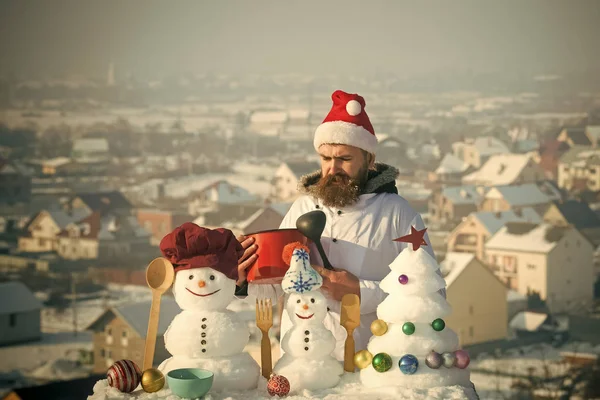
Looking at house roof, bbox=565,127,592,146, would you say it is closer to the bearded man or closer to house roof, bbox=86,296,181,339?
house roof, bbox=86,296,181,339

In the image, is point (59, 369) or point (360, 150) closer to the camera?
point (360, 150)

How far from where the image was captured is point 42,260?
615 inches

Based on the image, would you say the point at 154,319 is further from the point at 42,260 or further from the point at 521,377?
the point at 42,260

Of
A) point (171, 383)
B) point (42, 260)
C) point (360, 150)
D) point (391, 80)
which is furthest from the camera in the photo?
point (42, 260)

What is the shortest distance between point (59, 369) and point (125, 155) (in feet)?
Answer: 13.4

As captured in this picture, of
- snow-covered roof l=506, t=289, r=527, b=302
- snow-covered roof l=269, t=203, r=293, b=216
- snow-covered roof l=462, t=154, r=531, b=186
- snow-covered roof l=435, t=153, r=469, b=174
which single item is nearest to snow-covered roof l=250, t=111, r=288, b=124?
snow-covered roof l=269, t=203, r=293, b=216

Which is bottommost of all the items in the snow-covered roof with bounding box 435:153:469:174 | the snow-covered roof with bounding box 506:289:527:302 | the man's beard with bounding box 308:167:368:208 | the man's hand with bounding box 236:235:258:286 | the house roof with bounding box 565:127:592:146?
the snow-covered roof with bounding box 506:289:527:302

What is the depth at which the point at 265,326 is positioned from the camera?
84.7 inches

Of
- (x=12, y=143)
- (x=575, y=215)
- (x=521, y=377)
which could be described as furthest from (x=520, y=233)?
(x=12, y=143)

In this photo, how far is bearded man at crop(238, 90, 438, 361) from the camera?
8.61 ft

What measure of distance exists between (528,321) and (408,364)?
12.7 metres

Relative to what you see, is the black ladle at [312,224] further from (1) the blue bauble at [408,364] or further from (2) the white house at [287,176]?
(2) the white house at [287,176]

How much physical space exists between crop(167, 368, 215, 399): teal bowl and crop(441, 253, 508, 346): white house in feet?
37.4

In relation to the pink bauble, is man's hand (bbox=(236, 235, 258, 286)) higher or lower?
higher
